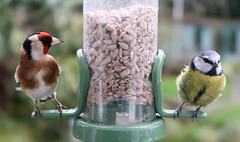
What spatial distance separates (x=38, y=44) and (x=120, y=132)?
0.56 meters

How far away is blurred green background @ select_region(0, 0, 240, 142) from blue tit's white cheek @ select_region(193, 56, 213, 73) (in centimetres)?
144

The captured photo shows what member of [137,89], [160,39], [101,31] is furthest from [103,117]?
[160,39]

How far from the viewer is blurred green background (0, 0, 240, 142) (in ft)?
12.5

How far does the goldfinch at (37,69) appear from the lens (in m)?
1.52

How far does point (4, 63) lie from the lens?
4230 millimetres

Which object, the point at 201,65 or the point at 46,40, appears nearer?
the point at 46,40

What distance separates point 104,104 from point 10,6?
2.94m

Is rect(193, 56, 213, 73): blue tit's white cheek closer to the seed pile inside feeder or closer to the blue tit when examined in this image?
the blue tit

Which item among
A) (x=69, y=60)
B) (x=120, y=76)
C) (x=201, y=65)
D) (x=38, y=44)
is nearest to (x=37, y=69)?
(x=38, y=44)

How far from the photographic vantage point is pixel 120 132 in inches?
54.2

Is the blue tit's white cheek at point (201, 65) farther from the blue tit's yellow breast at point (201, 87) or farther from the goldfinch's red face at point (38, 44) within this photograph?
the goldfinch's red face at point (38, 44)

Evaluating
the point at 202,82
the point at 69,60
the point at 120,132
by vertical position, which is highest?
the point at 202,82

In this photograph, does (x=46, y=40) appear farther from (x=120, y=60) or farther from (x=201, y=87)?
(x=201, y=87)

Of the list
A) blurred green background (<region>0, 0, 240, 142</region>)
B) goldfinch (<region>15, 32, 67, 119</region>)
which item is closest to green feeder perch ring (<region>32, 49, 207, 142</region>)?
goldfinch (<region>15, 32, 67, 119</region>)
